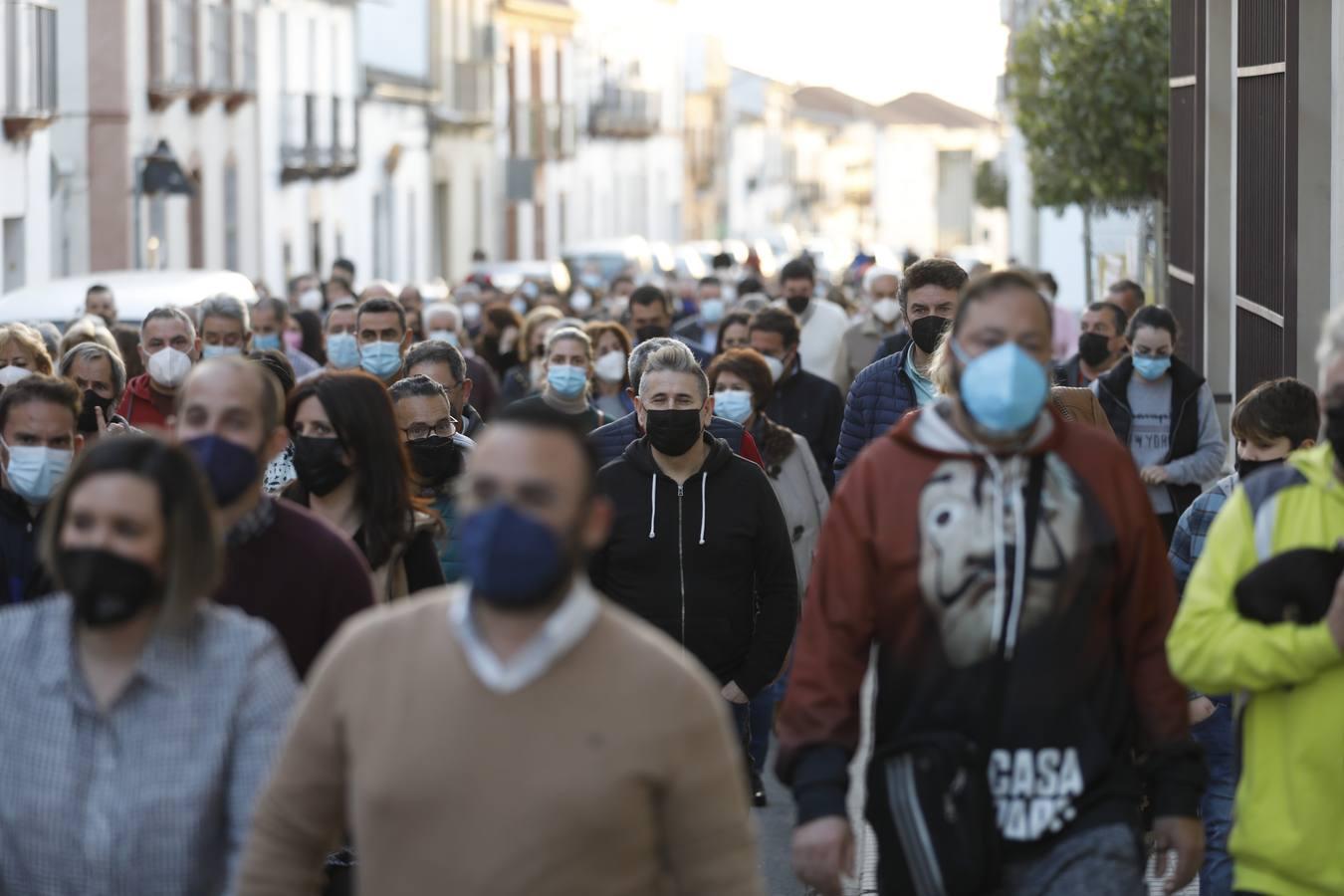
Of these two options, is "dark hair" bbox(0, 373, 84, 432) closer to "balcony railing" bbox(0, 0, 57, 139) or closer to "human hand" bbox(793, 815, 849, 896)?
"human hand" bbox(793, 815, 849, 896)

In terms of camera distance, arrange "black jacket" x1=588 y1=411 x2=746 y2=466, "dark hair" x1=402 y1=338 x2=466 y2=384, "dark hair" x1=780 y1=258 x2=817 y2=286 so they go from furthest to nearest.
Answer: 1. "dark hair" x1=780 y1=258 x2=817 y2=286
2. "dark hair" x1=402 y1=338 x2=466 y2=384
3. "black jacket" x1=588 y1=411 x2=746 y2=466

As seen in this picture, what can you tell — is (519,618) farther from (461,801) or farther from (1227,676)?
(1227,676)

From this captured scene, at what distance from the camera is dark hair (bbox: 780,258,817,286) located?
15984 mm

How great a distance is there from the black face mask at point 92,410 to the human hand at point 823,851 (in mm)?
5084

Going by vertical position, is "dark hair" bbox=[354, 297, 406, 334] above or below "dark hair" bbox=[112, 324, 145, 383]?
above

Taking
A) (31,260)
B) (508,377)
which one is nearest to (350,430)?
(508,377)

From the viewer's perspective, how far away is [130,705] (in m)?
4.27

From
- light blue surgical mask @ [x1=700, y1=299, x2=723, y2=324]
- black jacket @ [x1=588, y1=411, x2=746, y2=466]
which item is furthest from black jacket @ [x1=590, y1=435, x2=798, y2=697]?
light blue surgical mask @ [x1=700, y1=299, x2=723, y2=324]

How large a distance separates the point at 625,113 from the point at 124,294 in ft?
190

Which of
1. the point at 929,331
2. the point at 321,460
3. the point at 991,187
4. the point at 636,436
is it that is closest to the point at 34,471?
the point at 321,460

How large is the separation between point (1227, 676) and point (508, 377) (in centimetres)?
1077

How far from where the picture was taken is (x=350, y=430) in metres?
6.17

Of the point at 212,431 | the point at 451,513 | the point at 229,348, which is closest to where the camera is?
the point at 212,431

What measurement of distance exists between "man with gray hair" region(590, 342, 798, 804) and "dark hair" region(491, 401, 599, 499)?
3.71 meters
